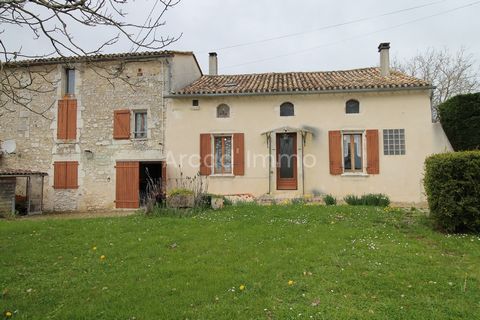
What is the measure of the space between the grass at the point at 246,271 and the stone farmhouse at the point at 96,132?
228 inches

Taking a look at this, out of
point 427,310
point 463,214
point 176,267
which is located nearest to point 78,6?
point 176,267

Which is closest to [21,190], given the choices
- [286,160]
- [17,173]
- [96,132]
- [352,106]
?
[17,173]

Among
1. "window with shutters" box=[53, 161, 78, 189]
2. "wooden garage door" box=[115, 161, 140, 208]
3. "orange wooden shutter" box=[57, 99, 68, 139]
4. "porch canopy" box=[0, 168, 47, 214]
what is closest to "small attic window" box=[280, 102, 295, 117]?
"wooden garage door" box=[115, 161, 140, 208]

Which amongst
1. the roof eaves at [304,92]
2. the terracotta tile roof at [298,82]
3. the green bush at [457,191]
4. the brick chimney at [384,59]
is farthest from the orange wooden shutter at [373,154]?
the green bush at [457,191]

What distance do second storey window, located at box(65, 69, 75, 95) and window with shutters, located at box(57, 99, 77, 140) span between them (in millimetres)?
456

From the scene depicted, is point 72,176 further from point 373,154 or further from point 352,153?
point 373,154

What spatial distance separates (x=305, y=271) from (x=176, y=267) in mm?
1830

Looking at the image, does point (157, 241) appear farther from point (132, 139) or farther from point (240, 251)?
point (132, 139)

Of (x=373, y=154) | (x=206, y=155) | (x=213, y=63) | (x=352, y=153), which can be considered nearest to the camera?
(x=373, y=154)

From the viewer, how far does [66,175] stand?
1411cm

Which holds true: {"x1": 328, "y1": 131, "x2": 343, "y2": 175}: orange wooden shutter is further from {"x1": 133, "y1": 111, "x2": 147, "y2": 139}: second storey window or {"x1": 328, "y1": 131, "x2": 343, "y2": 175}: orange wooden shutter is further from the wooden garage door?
the wooden garage door

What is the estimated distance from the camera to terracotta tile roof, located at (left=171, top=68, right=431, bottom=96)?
42.0ft

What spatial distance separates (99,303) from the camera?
4.04 metres

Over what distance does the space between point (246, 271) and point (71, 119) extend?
11911 millimetres
